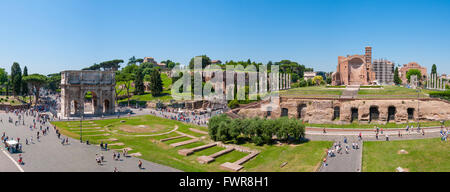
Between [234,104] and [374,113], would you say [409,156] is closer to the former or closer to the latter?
[374,113]

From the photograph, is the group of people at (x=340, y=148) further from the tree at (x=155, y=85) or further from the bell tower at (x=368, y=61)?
the tree at (x=155, y=85)

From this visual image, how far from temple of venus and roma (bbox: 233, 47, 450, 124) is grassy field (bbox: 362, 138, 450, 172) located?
482 inches

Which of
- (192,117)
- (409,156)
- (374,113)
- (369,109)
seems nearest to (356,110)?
(369,109)

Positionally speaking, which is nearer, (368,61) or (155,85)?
(368,61)

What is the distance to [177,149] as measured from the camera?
96.2 feet

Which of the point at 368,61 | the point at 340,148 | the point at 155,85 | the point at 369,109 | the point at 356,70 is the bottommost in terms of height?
the point at 340,148

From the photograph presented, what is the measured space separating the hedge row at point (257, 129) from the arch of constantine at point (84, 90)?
95.2 ft

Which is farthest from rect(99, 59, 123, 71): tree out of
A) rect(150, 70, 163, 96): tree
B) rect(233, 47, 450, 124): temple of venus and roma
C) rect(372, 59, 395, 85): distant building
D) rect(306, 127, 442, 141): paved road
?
rect(372, 59, 395, 85): distant building

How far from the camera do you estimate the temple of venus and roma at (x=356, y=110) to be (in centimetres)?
3734

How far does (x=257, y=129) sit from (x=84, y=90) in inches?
1428

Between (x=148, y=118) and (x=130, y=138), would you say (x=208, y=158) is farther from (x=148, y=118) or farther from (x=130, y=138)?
(x=148, y=118)

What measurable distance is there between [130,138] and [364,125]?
31.2 m
